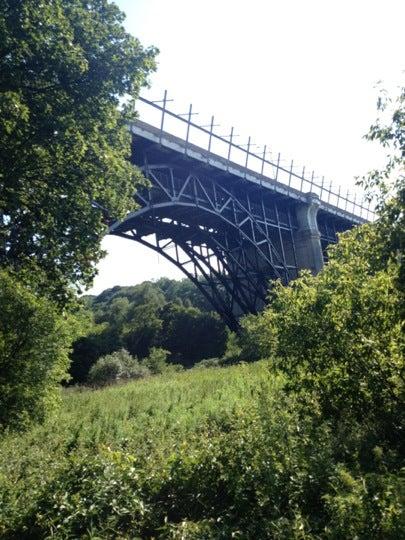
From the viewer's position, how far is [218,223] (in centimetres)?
2898

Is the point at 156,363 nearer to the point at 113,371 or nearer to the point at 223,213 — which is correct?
the point at 113,371

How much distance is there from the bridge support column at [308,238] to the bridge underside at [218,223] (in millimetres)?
84

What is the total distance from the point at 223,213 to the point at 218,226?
1.38m

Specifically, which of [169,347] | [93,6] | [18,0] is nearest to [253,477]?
[18,0]

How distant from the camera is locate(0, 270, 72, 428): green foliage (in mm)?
12156

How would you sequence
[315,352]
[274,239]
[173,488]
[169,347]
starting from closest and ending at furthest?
[173,488] < [315,352] < [274,239] < [169,347]

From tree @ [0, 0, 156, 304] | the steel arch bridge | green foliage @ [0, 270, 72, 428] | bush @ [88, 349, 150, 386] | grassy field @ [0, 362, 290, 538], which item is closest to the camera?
grassy field @ [0, 362, 290, 538]

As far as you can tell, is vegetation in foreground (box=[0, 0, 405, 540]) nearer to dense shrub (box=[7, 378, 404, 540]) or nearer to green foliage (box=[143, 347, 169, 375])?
dense shrub (box=[7, 378, 404, 540])

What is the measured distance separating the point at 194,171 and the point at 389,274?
62.8 ft

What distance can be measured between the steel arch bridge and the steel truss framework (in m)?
0.05

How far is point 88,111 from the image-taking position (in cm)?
841

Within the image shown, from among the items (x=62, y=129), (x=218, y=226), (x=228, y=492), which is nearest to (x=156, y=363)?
(x=218, y=226)

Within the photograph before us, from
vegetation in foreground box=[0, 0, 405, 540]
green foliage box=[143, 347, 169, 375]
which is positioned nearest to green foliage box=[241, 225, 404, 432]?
vegetation in foreground box=[0, 0, 405, 540]

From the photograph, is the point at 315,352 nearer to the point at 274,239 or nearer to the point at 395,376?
the point at 395,376
